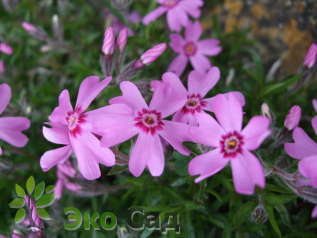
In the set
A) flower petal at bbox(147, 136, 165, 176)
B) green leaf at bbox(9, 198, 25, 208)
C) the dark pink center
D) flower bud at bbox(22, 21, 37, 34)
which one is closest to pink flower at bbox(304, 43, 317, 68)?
flower petal at bbox(147, 136, 165, 176)

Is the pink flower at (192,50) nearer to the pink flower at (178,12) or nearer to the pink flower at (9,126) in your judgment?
the pink flower at (178,12)

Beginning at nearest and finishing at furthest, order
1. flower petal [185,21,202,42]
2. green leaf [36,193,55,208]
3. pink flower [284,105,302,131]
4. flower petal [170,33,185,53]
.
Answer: pink flower [284,105,302,131]
green leaf [36,193,55,208]
flower petal [170,33,185,53]
flower petal [185,21,202,42]

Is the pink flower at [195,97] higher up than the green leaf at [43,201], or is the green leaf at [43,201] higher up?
the pink flower at [195,97]

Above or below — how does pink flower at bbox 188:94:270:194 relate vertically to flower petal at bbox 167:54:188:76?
below

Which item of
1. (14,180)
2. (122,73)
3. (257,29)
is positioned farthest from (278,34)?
(14,180)

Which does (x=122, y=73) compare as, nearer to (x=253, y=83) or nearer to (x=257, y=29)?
(x=253, y=83)

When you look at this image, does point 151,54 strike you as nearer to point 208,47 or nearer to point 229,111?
point 229,111

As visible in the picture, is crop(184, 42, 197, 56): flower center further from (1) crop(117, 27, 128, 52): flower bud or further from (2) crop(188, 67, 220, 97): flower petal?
(2) crop(188, 67, 220, 97): flower petal

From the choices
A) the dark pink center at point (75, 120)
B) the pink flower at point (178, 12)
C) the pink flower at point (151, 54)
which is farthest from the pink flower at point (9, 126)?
the pink flower at point (178, 12)
